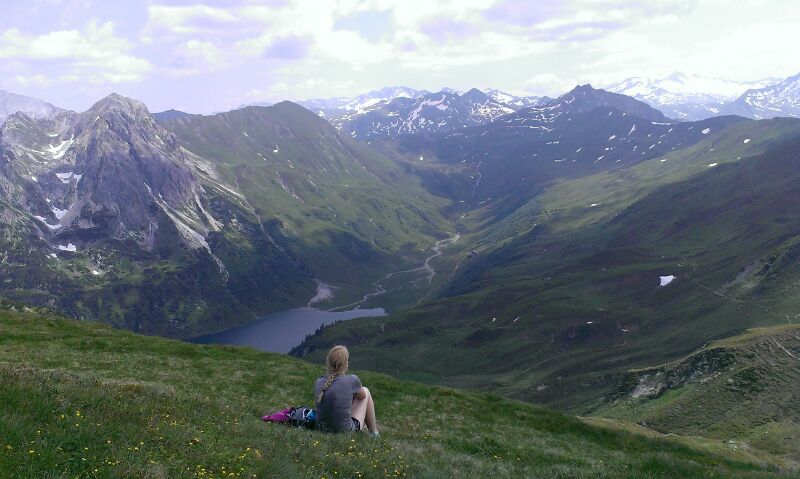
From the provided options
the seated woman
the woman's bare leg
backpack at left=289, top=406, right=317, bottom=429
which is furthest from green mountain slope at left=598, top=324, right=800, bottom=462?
backpack at left=289, top=406, right=317, bottom=429

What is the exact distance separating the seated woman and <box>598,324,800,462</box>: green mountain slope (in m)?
47.2

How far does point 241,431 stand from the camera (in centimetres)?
1719

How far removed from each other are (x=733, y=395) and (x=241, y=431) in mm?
72703

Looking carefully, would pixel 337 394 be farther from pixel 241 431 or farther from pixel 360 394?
pixel 241 431

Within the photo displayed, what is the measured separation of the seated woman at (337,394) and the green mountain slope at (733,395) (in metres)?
47.2

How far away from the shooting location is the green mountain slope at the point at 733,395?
194 feet

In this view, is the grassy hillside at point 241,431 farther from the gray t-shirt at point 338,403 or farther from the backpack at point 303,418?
the backpack at point 303,418

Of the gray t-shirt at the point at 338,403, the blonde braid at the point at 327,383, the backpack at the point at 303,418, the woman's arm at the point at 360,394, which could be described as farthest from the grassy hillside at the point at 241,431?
the woman's arm at the point at 360,394

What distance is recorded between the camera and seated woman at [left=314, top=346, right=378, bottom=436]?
18219 mm

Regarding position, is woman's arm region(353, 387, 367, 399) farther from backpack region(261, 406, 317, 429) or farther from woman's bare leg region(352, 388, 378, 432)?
backpack region(261, 406, 317, 429)

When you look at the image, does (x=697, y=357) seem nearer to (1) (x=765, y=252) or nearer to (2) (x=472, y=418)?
(2) (x=472, y=418)

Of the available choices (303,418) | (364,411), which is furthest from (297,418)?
(364,411)

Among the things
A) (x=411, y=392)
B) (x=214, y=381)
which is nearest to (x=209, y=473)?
(x=214, y=381)

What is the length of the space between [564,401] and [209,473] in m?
125
